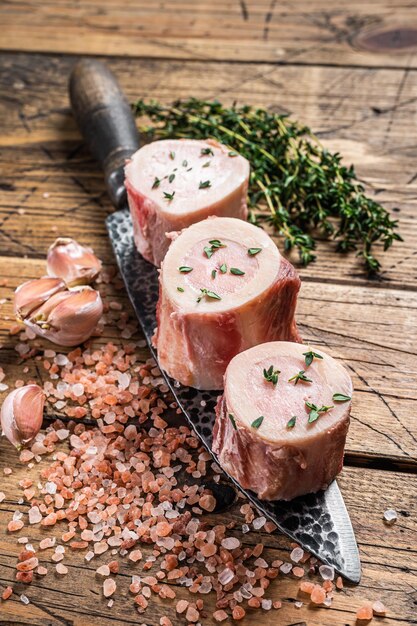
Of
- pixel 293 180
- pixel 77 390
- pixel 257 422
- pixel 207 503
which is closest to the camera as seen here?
pixel 257 422

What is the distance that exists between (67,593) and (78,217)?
1.52 metres

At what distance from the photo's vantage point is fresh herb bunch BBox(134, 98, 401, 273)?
288 cm

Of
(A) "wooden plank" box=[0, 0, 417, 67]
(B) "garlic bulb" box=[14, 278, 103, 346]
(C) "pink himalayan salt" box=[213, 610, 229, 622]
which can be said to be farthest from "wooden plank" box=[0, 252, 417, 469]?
(A) "wooden plank" box=[0, 0, 417, 67]

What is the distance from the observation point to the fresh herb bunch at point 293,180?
288cm

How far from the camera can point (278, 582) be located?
81.3 inches

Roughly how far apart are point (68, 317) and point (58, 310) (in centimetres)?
4

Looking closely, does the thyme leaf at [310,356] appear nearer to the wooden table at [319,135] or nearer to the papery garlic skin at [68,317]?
the wooden table at [319,135]

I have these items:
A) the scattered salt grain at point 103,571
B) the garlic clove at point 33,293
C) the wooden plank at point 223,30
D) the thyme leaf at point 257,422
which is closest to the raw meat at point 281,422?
the thyme leaf at point 257,422

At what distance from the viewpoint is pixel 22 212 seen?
10.4 feet

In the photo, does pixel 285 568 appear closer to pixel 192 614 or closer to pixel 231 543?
pixel 231 543

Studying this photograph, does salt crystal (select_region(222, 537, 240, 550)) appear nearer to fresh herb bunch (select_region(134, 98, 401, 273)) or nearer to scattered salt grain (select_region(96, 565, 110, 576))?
scattered salt grain (select_region(96, 565, 110, 576))

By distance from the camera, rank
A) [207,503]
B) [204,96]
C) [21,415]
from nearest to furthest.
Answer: [207,503] → [21,415] → [204,96]

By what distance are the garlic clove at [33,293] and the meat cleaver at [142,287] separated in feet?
0.77

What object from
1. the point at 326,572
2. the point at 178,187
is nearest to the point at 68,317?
the point at 178,187
